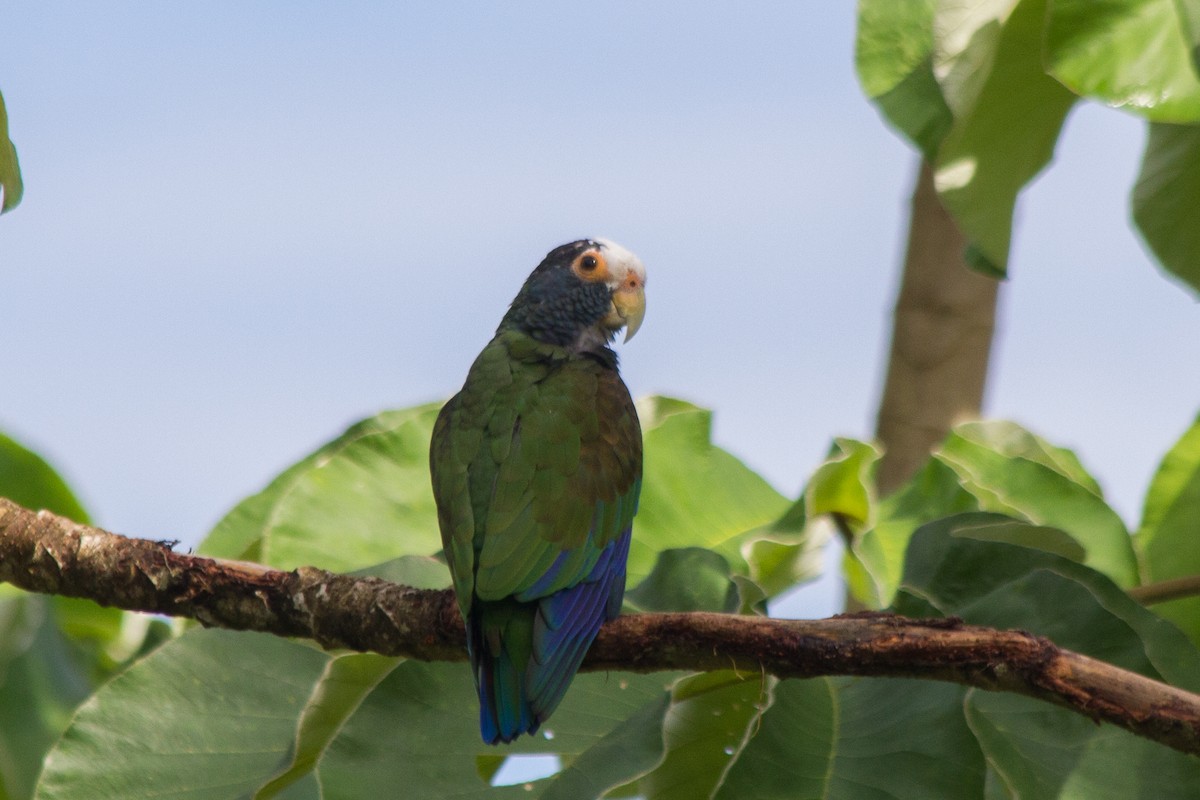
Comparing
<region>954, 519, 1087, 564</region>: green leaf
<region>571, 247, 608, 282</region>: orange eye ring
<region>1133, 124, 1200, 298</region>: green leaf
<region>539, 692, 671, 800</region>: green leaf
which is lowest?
<region>539, 692, 671, 800</region>: green leaf

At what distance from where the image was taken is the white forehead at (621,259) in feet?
10.8

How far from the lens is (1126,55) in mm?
2535

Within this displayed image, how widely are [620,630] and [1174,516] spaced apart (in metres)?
1.54

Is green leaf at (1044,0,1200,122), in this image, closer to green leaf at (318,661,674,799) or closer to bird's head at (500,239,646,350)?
bird's head at (500,239,646,350)

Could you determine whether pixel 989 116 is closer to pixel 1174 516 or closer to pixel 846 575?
pixel 1174 516

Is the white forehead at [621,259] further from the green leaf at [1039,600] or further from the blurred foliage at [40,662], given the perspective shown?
the blurred foliage at [40,662]

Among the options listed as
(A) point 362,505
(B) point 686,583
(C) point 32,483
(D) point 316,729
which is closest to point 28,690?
(C) point 32,483

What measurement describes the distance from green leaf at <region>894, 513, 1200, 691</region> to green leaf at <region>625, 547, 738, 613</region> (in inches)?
13.5

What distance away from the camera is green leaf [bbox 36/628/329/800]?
2.38 meters

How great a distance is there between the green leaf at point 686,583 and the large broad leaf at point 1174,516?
1.12 m

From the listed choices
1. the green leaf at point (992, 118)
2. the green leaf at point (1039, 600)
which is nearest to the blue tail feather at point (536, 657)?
the green leaf at point (1039, 600)

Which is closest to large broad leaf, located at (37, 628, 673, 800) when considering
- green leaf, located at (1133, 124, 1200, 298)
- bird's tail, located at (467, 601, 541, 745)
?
bird's tail, located at (467, 601, 541, 745)

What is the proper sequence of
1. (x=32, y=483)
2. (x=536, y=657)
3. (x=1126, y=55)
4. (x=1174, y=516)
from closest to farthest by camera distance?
(x=536, y=657) → (x=1126, y=55) → (x=1174, y=516) → (x=32, y=483)

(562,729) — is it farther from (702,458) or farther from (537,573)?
(702,458)
